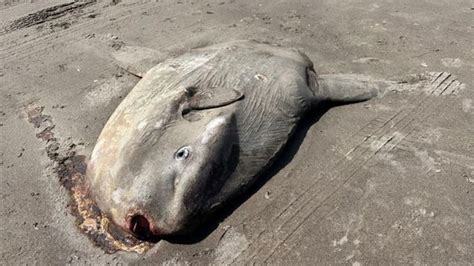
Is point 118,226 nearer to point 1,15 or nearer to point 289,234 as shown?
point 289,234

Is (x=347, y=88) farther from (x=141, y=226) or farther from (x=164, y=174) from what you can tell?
(x=141, y=226)

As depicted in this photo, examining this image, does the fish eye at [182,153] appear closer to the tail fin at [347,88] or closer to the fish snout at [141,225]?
the fish snout at [141,225]

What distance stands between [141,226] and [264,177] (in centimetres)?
112

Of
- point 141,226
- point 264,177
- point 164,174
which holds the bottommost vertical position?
point 264,177

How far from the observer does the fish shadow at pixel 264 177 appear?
138 inches

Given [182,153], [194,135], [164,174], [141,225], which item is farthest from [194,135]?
[141,225]

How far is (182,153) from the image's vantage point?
339cm

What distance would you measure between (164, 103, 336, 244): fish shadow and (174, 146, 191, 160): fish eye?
0.51 meters

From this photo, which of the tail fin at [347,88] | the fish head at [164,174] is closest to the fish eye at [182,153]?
the fish head at [164,174]

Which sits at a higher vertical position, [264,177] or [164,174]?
[164,174]

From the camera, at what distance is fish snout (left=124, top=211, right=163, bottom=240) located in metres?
3.28

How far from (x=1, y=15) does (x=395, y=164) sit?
19.0 feet

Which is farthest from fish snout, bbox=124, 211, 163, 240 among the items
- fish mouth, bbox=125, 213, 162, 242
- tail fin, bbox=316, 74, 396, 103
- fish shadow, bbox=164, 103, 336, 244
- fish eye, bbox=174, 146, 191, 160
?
tail fin, bbox=316, 74, 396, 103

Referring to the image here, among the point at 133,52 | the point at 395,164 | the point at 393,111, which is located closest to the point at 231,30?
the point at 133,52
